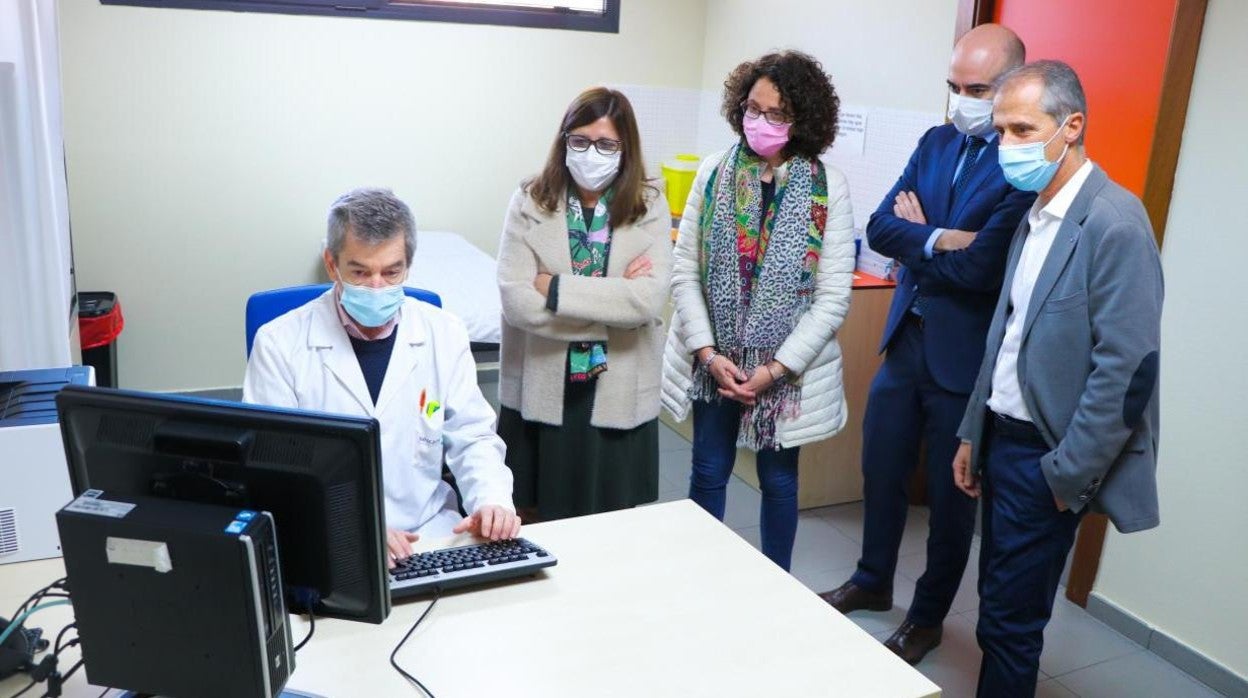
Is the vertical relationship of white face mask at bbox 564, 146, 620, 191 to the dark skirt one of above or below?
above

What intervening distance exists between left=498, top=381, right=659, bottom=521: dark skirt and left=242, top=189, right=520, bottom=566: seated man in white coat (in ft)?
1.72

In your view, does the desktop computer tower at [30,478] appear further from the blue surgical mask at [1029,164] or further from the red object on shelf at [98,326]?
the red object on shelf at [98,326]

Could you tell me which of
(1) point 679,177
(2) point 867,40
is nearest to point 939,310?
(2) point 867,40

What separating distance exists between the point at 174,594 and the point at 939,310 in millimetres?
1830

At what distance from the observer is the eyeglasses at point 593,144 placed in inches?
91.4

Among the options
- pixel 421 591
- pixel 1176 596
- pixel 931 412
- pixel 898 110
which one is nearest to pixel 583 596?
pixel 421 591

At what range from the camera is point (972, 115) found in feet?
7.45

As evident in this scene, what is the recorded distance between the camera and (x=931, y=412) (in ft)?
8.01

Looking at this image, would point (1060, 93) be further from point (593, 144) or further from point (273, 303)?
point (273, 303)

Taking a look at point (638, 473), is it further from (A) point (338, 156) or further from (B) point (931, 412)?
(A) point (338, 156)

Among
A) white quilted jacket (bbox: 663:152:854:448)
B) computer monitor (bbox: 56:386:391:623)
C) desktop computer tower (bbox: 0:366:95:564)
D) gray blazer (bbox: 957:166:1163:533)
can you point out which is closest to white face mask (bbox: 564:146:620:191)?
white quilted jacket (bbox: 663:152:854:448)

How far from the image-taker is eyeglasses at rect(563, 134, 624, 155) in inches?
91.4

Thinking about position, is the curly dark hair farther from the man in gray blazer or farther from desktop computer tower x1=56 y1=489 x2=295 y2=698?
desktop computer tower x1=56 y1=489 x2=295 y2=698

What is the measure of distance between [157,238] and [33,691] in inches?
129
